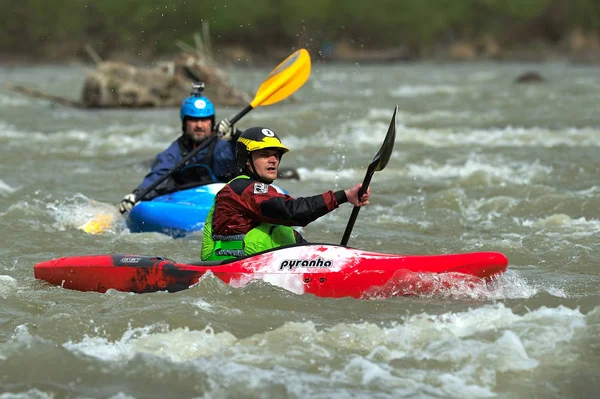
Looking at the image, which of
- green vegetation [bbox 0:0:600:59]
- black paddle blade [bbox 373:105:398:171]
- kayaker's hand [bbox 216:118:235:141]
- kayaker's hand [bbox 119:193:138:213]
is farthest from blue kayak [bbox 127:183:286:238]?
green vegetation [bbox 0:0:600:59]

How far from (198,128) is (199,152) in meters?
0.23

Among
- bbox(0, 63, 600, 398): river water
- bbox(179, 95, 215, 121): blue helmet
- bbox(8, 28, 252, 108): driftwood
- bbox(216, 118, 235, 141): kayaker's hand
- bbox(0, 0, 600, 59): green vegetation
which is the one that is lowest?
bbox(0, 63, 600, 398): river water

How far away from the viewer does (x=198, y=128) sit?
28.3 feet

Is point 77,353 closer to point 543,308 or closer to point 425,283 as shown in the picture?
point 425,283

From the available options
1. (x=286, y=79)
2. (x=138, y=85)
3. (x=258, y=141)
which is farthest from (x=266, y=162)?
(x=138, y=85)

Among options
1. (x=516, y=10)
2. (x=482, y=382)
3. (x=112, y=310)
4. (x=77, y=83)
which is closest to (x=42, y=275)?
(x=112, y=310)

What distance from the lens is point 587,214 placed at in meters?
9.00

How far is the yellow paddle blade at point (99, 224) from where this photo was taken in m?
8.46

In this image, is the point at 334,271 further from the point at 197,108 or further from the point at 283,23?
the point at 283,23

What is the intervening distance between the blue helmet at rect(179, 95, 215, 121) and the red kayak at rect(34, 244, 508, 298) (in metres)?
2.82

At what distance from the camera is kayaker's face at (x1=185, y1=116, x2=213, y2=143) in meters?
8.63

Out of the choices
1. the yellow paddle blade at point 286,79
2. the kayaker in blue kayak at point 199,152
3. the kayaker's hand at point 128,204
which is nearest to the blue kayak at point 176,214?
the kayaker's hand at point 128,204

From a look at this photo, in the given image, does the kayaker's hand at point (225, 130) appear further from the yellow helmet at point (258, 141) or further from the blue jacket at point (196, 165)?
the yellow helmet at point (258, 141)

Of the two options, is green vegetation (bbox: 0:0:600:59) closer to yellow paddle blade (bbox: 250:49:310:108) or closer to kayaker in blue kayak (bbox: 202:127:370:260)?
yellow paddle blade (bbox: 250:49:310:108)
